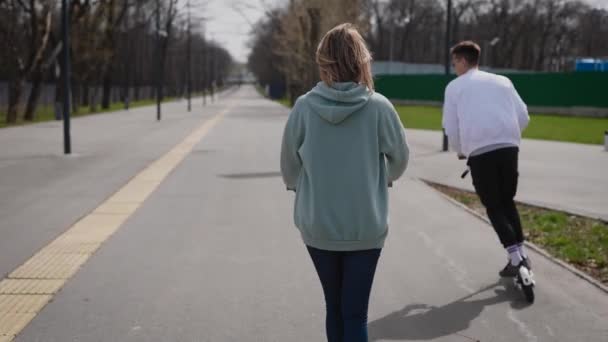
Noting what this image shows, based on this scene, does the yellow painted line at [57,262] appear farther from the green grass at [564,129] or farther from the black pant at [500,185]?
the green grass at [564,129]

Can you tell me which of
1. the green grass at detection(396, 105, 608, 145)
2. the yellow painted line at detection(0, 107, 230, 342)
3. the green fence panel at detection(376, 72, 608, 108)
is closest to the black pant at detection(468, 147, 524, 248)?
the yellow painted line at detection(0, 107, 230, 342)

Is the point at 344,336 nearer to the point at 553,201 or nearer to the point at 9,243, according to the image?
the point at 9,243

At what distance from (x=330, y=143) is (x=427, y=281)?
2.67 metres

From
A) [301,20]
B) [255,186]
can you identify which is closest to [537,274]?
[255,186]

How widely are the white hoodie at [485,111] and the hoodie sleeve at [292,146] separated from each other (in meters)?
2.31

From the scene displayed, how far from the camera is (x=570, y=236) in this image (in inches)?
274

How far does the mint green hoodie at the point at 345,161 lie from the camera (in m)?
2.84

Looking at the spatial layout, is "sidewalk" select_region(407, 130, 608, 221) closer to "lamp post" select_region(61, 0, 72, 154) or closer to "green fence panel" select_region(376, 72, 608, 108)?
"lamp post" select_region(61, 0, 72, 154)

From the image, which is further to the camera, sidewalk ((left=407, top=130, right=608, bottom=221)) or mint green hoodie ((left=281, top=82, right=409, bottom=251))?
sidewalk ((left=407, top=130, right=608, bottom=221))

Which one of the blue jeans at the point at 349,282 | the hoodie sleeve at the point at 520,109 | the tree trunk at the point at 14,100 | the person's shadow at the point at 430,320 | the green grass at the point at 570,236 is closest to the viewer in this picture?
the blue jeans at the point at 349,282

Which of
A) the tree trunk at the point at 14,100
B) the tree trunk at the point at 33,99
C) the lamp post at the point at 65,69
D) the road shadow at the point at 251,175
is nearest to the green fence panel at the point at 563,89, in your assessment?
the tree trunk at the point at 14,100

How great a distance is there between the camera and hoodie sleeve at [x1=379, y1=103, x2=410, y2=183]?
2879 mm

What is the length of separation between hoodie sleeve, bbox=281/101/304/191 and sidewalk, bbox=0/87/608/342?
1317 mm

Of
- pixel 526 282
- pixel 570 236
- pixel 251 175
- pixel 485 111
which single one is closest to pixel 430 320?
pixel 526 282
